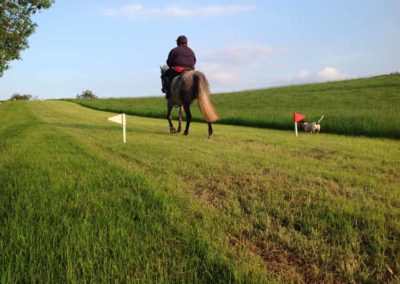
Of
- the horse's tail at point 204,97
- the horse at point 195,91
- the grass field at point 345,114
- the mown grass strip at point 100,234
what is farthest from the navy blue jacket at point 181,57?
the mown grass strip at point 100,234

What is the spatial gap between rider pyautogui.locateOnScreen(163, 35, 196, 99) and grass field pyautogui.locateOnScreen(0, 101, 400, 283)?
6682 millimetres

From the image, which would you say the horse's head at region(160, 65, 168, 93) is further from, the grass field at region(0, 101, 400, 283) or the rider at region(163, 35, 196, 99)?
the grass field at region(0, 101, 400, 283)

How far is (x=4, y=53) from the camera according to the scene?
79.2 ft

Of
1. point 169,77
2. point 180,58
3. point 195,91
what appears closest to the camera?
point 195,91

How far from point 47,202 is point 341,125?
43.2ft

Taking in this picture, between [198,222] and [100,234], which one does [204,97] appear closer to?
[198,222]

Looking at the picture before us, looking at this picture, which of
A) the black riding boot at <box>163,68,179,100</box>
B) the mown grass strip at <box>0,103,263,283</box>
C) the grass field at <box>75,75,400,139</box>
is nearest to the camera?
the mown grass strip at <box>0,103,263,283</box>

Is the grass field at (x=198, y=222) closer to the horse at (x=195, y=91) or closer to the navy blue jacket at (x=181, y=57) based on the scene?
the horse at (x=195, y=91)

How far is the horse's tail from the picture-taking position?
426 inches

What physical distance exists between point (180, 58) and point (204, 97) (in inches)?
84.8

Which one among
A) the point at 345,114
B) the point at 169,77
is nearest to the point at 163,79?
the point at 169,77

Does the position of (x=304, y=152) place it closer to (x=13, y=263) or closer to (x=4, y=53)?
(x=13, y=263)

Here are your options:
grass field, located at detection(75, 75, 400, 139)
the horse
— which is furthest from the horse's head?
grass field, located at detection(75, 75, 400, 139)

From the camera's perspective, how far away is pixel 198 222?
352 centimetres
